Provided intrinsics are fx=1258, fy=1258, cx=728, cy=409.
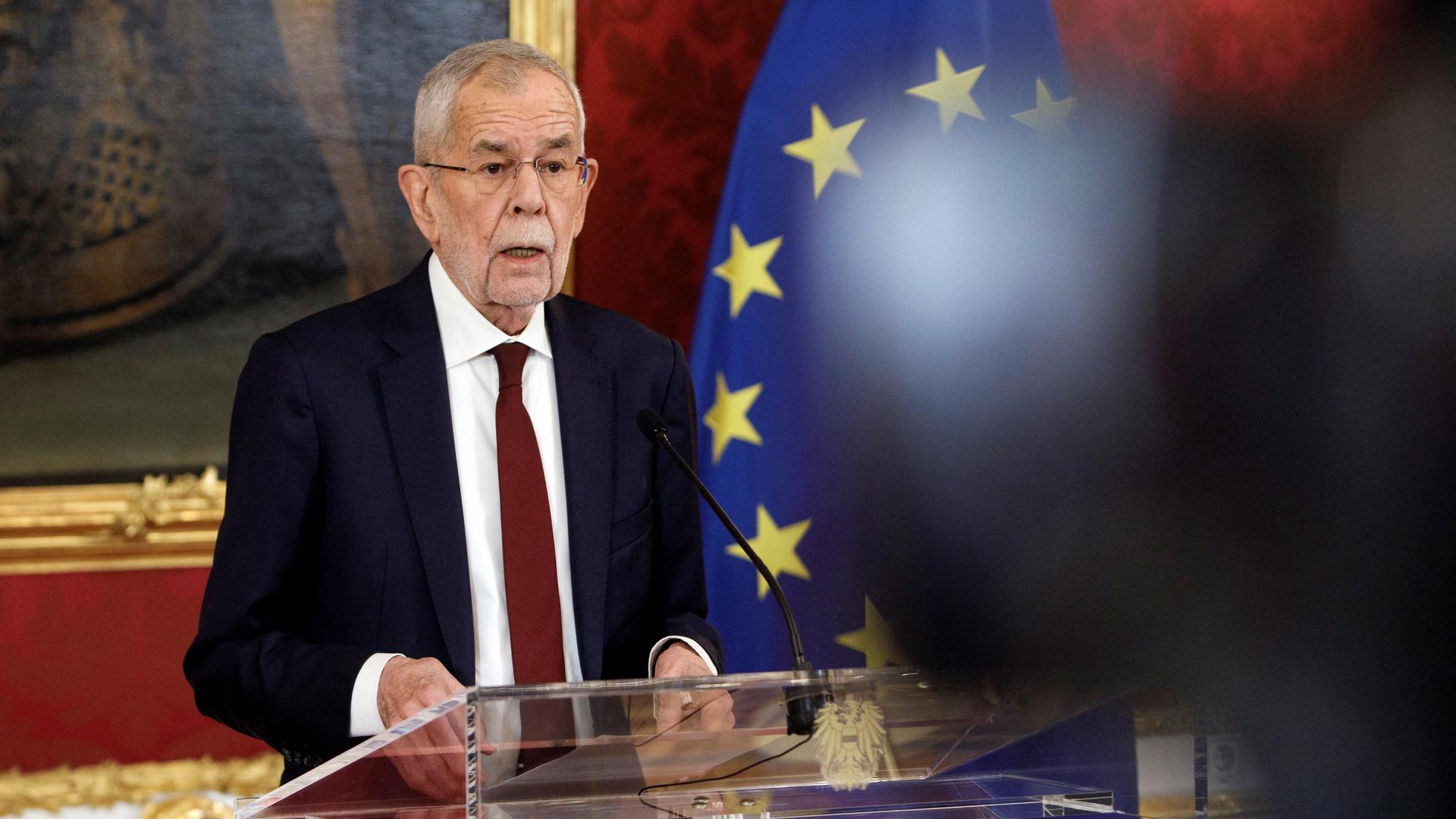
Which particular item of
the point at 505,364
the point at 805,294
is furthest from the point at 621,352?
the point at 805,294

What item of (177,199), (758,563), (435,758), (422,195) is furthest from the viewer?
(177,199)

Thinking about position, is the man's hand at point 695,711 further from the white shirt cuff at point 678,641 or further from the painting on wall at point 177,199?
the painting on wall at point 177,199

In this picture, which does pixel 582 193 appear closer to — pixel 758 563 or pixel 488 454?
pixel 488 454

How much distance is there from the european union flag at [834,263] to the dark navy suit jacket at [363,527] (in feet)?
2.54

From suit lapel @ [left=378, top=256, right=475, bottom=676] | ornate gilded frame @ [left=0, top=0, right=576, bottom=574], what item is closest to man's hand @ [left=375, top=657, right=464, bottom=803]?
suit lapel @ [left=378, top=256, right=475, bottom=676]

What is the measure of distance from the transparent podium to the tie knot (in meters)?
0.67

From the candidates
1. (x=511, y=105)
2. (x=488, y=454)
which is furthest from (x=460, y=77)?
(x=488, y=454)

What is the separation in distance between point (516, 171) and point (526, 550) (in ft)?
1.63

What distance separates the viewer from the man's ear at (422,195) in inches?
66.7

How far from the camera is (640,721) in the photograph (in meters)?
1.08

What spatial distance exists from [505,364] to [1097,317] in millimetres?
1235

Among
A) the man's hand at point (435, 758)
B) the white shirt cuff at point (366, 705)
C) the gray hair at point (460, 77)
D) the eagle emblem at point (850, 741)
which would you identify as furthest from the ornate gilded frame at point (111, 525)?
the eagle emblem at point (850, 741)

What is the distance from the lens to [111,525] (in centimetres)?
249

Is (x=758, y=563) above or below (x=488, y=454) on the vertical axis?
below
